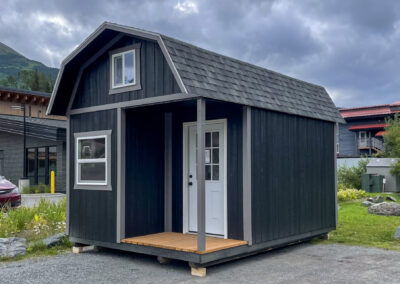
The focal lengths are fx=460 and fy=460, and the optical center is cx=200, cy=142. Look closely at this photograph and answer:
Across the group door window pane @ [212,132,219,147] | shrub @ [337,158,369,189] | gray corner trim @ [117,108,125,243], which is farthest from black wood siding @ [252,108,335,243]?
shrub @ [337,158,369,189]

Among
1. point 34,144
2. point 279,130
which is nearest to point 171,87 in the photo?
point 279,130

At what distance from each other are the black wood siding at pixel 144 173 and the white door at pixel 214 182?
572 millimetres

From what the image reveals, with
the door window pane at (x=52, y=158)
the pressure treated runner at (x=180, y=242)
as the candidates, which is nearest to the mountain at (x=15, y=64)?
the door window pane at (x=52, y=158)

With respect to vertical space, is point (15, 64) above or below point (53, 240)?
above

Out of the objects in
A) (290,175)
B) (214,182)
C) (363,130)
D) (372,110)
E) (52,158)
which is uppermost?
(372,110)

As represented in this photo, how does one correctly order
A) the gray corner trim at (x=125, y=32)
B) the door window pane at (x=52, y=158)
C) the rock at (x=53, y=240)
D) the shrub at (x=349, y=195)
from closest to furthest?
the gray corner trim at (x=125, y=32), the rock at (x=53, y=240), the shrub at (x=349, y=195), the door window pane at (x=52, y=158)

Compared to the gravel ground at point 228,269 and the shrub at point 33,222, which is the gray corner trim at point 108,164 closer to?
the gravel ground at point 228,269

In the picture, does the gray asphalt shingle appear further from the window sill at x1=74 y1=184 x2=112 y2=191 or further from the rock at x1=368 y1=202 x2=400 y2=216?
the rock at x1=368 y1=202 x2=400 y2=216

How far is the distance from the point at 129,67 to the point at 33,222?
155 inches

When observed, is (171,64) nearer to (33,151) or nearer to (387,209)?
(387,209)

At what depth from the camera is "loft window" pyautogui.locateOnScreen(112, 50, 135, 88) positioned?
7.59m

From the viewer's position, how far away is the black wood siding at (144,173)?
25.5 ft

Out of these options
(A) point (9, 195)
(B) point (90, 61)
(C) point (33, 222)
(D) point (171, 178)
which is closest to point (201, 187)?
(D) point (171, 178)

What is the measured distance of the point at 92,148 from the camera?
8.16 meters
